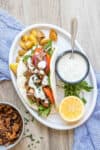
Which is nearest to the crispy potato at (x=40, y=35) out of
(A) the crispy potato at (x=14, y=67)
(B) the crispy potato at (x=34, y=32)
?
(B) the crispy potato at (x=34, y=32)

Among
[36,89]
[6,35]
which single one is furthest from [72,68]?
[6,35]

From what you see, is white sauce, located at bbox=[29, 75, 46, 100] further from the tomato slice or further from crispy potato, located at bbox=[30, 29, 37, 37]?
crispy potato, located at bbox=[30, 29, 37, 37]

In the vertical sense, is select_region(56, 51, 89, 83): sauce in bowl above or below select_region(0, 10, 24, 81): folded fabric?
below

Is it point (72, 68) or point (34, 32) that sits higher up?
point (34, 32)

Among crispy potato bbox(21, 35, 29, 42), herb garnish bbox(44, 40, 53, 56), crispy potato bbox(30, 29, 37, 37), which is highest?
crispy potato bbox(30, 29, 37, 37)

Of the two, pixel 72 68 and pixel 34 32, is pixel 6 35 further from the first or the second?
pixel 72 68

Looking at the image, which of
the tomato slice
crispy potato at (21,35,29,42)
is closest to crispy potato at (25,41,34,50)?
crispy potato at (21,35,29,42)

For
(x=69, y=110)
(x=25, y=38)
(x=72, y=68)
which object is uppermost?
(x=25, y=38)

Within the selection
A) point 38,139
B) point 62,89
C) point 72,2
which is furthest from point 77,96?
point 72,2

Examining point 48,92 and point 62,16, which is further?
point 62,16
